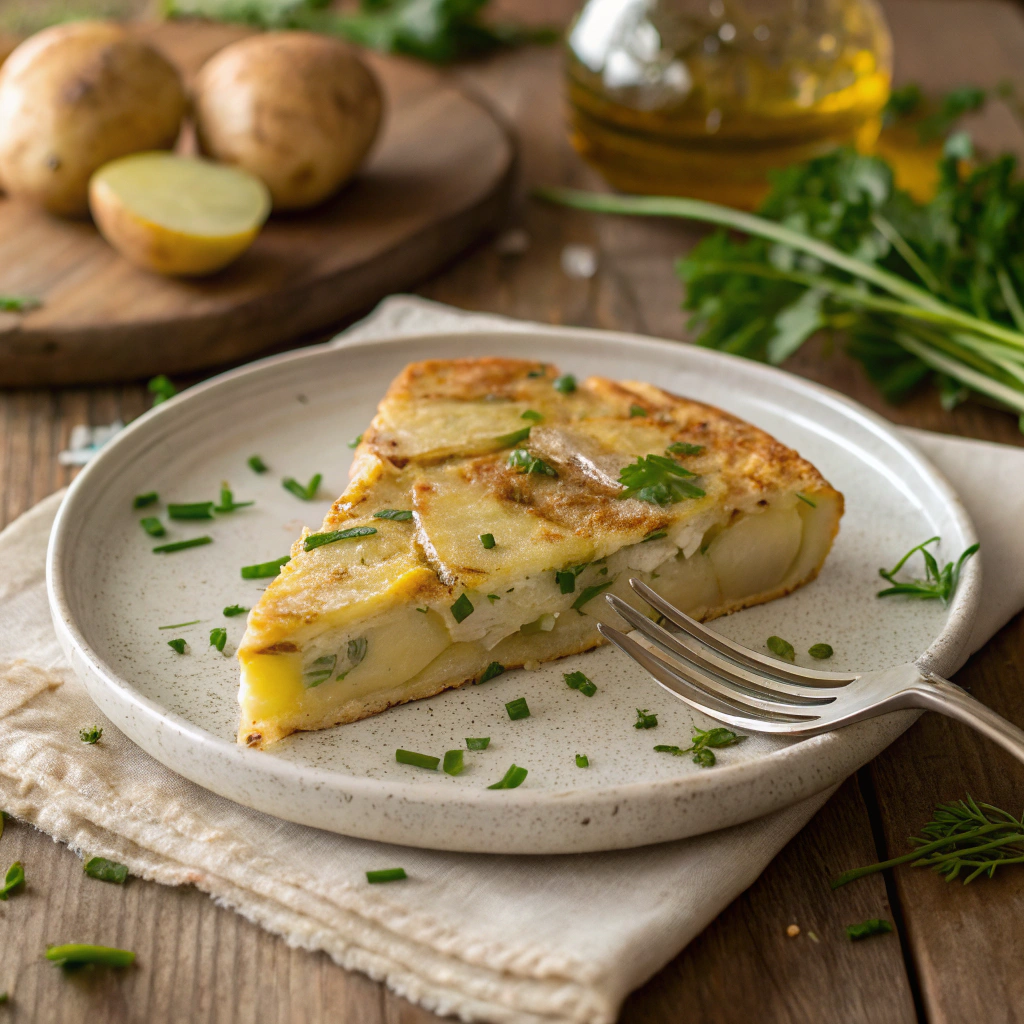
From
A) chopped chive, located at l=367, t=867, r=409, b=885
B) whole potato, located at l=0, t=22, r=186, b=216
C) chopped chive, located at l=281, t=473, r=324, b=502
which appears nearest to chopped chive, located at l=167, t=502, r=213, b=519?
chopped chive, located at l=281, t=473, r=324, b=502

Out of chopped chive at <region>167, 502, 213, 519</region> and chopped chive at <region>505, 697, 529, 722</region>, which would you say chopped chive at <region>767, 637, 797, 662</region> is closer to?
chopped chive at <region>505, 697, 529, 722</region>

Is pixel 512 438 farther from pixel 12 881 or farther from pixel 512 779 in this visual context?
pixel 12 881

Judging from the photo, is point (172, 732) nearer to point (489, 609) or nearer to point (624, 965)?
point (489, 609)

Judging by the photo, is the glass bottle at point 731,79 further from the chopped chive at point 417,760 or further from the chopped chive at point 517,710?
the chopped chive at point 417,760

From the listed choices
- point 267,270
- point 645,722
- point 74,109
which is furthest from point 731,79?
point 645,722

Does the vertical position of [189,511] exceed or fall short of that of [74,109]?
it falls short

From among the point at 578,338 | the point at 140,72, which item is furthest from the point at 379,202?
the point at 578,338
